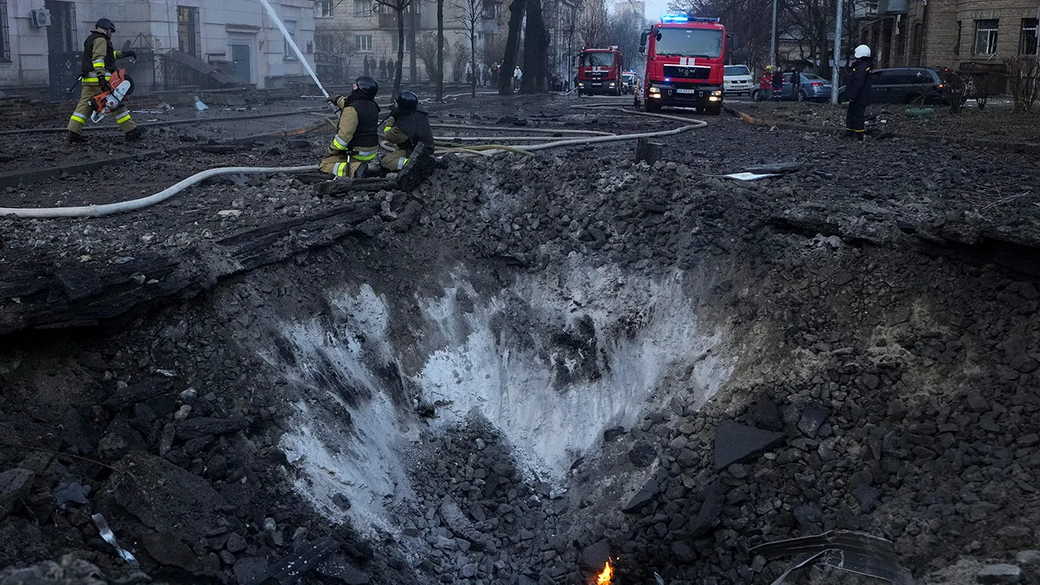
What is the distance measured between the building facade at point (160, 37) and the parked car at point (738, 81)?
2100 centimetres

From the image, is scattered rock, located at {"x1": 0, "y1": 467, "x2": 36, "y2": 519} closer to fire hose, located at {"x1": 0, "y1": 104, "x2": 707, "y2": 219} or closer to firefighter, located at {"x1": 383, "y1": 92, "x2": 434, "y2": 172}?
fire hose, located at {"x1": 0, "y1": 104, "x2": 707, "y2": 219}

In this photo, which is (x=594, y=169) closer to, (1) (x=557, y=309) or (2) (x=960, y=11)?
(1) (x=557, y=309)

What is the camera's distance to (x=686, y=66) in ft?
72.4

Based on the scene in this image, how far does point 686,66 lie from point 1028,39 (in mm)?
19140

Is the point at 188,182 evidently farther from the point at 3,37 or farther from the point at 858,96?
the point at 3,37

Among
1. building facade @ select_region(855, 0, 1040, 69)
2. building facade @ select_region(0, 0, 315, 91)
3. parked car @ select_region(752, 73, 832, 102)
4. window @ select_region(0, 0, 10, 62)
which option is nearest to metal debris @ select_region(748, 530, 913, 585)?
building facade @ select_region(0, 0, 315, 91)

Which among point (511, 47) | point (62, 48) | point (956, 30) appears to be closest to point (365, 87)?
point (511, 47)

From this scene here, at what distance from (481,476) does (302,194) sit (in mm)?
3867

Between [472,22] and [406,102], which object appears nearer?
[406,102]

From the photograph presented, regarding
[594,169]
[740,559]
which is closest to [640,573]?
[740,559]

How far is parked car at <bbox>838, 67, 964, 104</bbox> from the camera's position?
2708cm

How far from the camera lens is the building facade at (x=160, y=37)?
28266 mm

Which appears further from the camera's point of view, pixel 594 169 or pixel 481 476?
→ pixel 594 169

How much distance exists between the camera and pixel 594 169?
9234mm
